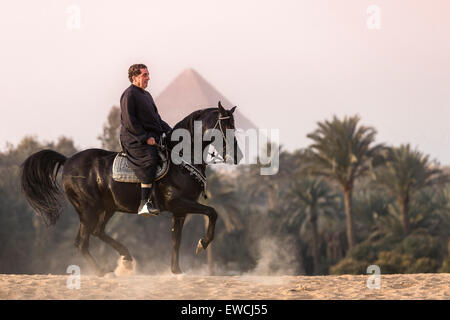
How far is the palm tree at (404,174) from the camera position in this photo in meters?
43.0

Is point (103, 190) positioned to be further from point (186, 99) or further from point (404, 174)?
point (404, 174)

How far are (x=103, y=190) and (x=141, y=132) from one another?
1.44m

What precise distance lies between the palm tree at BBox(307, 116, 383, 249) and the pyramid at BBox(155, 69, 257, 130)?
8443 mm

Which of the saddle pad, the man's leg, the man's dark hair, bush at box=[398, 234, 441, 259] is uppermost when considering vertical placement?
the man's dark hair

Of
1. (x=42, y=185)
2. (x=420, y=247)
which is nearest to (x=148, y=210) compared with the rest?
(x=42, y=185)

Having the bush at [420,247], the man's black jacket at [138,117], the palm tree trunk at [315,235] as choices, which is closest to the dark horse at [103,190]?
the man's black jacket at [138,117]

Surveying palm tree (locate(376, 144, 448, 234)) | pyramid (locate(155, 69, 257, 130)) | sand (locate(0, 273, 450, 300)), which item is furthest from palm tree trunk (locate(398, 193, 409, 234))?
sand (locate(0, 273, 450, 300))

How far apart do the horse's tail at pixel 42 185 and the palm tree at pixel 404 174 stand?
113ft

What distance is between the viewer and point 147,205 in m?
10.5

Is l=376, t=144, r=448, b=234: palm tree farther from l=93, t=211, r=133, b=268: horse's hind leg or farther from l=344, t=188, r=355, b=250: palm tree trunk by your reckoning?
l=93, t=211, r=133, b=268: horse's hind leg

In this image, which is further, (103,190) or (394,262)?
(394,262)

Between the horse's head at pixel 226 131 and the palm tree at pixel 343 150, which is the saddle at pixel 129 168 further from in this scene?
the palm tree at pixel 343 150

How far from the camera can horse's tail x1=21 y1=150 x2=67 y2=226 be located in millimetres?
11875
